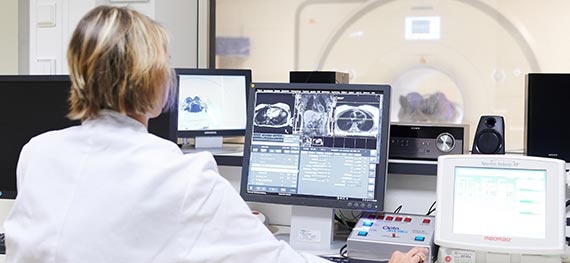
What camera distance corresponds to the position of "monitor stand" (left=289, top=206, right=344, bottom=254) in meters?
1.84

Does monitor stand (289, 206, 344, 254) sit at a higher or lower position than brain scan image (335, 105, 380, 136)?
lower

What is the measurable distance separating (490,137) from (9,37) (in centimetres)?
223

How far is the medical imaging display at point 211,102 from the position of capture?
2203 mm

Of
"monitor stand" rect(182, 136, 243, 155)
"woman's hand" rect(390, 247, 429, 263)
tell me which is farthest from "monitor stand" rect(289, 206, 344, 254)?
"monitor stand" rect(182, 136, 243, 155)

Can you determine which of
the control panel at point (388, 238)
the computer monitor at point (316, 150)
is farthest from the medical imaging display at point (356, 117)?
the control panel at point (388, 238)

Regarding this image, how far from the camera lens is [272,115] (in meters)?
1.86

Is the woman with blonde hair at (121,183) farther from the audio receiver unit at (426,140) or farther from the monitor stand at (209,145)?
the monitor stand at (209,145)

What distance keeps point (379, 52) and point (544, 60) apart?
803 millimetres

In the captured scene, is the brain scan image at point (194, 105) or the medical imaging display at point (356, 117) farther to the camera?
the brain scan image at point (194, 105)

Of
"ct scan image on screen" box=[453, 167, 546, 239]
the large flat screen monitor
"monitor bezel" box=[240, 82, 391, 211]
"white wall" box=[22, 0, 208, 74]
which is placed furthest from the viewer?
"white wall" box=[22, 0, 208, 74]

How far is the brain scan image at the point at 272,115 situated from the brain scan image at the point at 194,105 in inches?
15.6

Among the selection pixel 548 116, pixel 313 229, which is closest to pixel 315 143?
pixel 313 229

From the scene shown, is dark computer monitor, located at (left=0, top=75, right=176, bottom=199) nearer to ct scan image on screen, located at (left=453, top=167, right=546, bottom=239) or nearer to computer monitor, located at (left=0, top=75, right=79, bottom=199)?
computer monitor, located at (left=0, top=75, right=79, bottom=199)

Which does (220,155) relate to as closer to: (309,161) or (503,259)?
(309,161)
